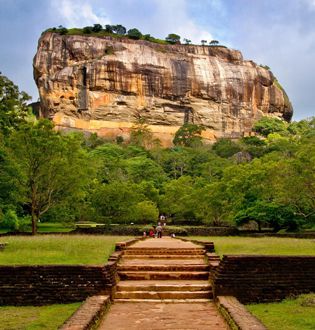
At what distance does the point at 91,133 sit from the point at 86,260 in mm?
78179

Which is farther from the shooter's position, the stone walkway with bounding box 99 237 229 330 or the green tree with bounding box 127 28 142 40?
the green tree with bounding box 127 28 142 40

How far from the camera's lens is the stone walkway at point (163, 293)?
7.89 meters

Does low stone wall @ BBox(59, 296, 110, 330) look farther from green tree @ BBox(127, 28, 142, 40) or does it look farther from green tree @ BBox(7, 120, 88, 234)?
green tree @ BBox(127, 28, 142, 40)

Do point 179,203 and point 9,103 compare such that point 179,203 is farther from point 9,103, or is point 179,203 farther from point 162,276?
point 162,276

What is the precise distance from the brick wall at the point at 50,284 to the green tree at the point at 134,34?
A: 309 feet

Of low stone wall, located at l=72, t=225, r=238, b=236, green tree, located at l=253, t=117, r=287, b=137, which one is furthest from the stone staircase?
green tree, located at l=253, t=117, r=287, b=137

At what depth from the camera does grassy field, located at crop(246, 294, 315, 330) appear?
7.49 meters

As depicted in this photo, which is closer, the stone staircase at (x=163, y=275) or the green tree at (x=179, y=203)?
the stone staircase at (x=163, y=275)

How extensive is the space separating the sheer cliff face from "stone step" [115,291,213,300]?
81225mm

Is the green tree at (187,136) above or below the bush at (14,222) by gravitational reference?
above

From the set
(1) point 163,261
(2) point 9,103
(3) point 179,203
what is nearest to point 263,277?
(1) point 163,261

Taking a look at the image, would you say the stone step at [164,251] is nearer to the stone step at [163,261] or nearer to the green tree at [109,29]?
the stone step at [163,261]

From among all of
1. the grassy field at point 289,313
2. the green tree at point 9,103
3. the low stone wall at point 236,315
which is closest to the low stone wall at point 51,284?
the low stone wall at point 236,315

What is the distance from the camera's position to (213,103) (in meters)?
97.1
